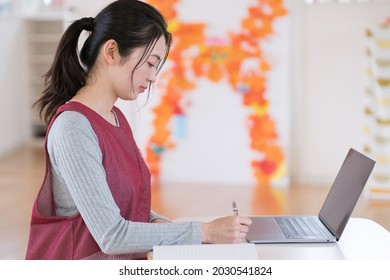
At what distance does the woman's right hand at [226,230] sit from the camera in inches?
56.6

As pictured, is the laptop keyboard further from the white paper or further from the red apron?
the red apron

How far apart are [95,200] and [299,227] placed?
20.2 inches

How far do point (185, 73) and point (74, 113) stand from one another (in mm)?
3119

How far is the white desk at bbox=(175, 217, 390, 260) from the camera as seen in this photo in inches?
56.3

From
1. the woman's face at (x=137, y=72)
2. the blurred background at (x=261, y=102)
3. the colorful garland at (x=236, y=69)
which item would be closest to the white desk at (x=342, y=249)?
the woman's face at (x=137, y=72)

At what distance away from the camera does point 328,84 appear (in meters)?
4.51

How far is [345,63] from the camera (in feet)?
14.6

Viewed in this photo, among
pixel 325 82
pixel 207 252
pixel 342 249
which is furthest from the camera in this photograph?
pixel 325 82

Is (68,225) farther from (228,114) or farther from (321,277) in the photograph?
(228,114)

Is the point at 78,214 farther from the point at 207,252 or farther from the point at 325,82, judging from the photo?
the point at 325,82

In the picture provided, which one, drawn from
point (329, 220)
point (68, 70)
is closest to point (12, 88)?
point (68, 70)

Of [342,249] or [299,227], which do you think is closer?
[342,249]

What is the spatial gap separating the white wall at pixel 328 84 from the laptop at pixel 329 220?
9.53ft

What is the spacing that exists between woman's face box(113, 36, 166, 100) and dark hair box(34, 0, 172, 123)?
1 centimetres
